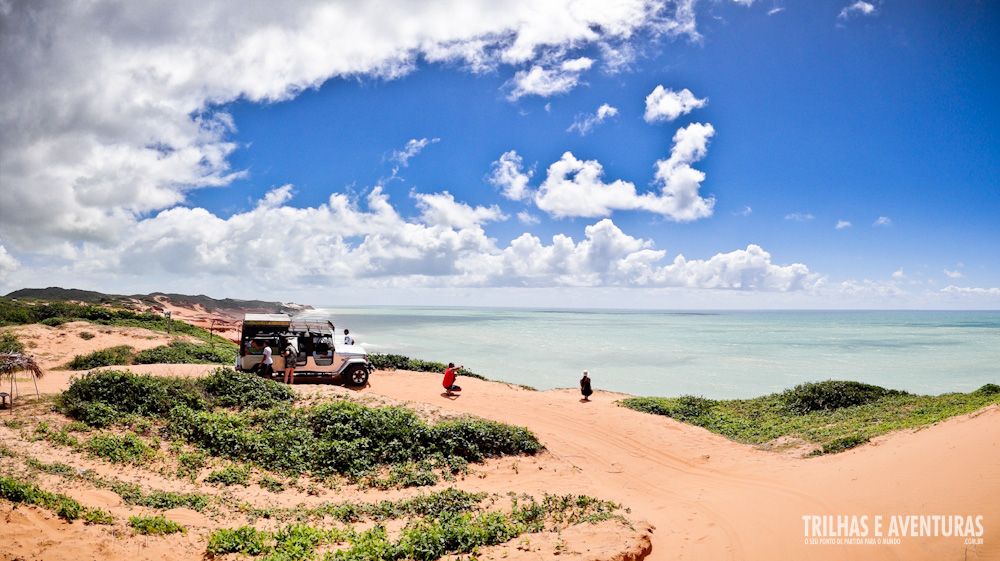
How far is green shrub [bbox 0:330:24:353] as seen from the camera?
18.5 meters

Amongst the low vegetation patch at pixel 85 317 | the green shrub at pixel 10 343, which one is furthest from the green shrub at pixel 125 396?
the low vegetation patch at pixel 85 317

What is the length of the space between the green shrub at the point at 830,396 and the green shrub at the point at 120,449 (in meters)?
18.8

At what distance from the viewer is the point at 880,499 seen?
7.89 meters

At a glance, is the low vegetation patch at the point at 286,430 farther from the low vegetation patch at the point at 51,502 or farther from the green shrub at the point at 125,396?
the low vegetation patch at the point at 51,502

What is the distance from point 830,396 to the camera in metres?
16.7

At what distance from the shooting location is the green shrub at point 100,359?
17853 millimetres

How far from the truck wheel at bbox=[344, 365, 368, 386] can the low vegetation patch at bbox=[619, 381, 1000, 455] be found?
29.4 feet

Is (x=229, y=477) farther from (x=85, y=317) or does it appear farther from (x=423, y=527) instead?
(x=85, y=317)

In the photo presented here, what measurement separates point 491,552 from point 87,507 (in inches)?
213

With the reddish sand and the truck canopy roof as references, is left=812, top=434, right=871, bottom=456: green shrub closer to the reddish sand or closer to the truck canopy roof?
the reddish sand

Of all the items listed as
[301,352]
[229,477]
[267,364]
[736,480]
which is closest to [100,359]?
[267,364]

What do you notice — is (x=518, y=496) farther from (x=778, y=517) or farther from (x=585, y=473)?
(x=778, y=517)

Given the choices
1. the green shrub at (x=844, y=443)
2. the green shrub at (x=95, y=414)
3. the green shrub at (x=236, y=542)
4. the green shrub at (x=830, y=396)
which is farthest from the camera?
the green shrub at (x=830, y=396)

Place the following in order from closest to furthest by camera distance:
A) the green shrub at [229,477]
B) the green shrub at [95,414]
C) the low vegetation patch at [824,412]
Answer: the green shrub at [229,477]
the green shrub at [95,414]
the low vegetation patch at [824,412]
